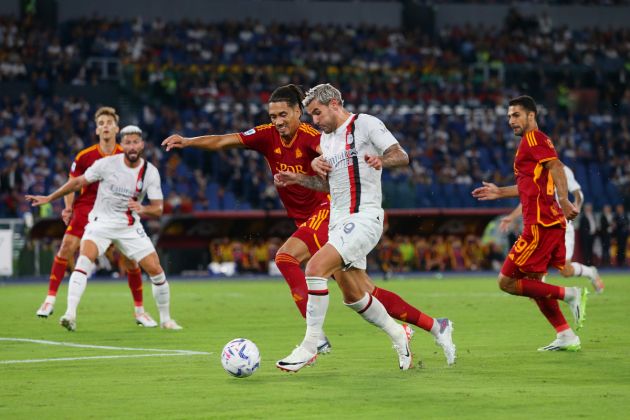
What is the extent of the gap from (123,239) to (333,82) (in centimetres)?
2826

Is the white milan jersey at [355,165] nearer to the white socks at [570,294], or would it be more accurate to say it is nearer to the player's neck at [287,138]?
the player's neck at [287,138]

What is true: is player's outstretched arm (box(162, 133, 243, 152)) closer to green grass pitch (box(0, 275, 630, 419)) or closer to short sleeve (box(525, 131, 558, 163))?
green grass pitch (box(0, 275, 630, 419))

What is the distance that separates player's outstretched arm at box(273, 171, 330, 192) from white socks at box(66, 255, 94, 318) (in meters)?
5.33

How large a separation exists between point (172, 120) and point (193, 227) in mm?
5878

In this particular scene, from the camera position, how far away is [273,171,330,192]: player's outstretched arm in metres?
9.97

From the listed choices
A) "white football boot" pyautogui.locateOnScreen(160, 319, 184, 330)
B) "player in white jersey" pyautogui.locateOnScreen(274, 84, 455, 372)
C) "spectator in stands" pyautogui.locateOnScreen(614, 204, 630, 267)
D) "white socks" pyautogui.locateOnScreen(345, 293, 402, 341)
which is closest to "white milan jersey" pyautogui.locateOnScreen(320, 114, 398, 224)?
"player in white jersey" pyautogui.locateOnScreen(274, 84, 455, 372)

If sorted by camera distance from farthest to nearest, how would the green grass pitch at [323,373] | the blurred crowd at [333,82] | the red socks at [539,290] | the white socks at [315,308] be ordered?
the blurred crowd at [333,82], the red socks at [539,290], the white socks at [315,308], the green grass pitch at [323,373]

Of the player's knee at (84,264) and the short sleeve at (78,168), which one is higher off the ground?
the short sleeve at (78,168)

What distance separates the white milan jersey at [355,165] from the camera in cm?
997

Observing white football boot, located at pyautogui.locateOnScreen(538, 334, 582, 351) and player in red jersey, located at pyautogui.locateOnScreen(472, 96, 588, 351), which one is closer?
white football boot, located at pyautogui.locateOnScreen(538, 334, 582, 351)

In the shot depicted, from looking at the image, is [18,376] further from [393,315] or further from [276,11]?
[276,11]

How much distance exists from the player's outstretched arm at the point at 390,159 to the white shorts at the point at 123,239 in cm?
635

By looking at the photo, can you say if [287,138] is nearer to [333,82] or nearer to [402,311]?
[402,311]

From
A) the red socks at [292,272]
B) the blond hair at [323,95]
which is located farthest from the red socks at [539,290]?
the blond hair at [323,95]
